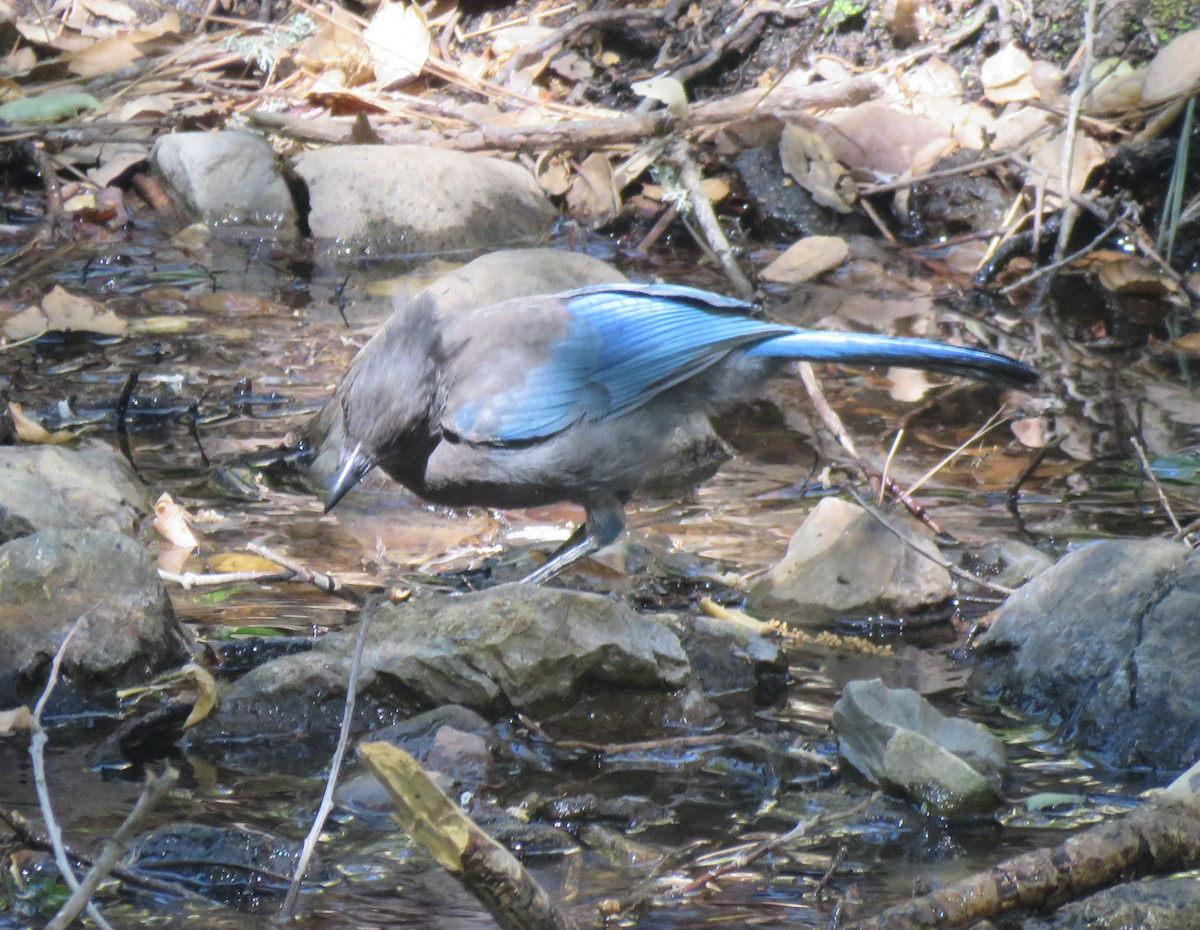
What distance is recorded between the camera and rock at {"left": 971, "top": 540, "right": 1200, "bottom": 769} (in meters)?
3.03

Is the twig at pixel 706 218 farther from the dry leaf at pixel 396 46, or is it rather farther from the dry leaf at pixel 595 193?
the dry leaf at pixel 396 46

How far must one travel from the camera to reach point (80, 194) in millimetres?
8641

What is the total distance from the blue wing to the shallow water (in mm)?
517

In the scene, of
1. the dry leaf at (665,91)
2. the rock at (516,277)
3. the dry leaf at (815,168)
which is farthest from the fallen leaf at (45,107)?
the dry leaf at (815,168)

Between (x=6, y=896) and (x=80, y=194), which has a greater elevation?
(x=6, y=896)

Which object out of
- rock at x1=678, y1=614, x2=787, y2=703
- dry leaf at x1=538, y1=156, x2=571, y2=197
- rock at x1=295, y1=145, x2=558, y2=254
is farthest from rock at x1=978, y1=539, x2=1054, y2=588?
dry leaf at x1=538, y1=156, x2=571, y2=197

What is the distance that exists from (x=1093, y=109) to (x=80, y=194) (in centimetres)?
558

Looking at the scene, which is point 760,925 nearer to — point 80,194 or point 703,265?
point 703,265

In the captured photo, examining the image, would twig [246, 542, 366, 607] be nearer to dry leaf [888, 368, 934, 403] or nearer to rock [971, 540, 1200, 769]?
rock [971, 540, 1200, 769]

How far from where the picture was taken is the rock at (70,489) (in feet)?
13.0

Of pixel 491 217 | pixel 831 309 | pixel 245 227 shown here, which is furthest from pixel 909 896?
pixel 245 227

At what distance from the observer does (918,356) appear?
4039 mm

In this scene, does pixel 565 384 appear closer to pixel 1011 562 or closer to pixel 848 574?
pixel 848 574

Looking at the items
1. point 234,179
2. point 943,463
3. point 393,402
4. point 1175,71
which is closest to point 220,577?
point 393,402
